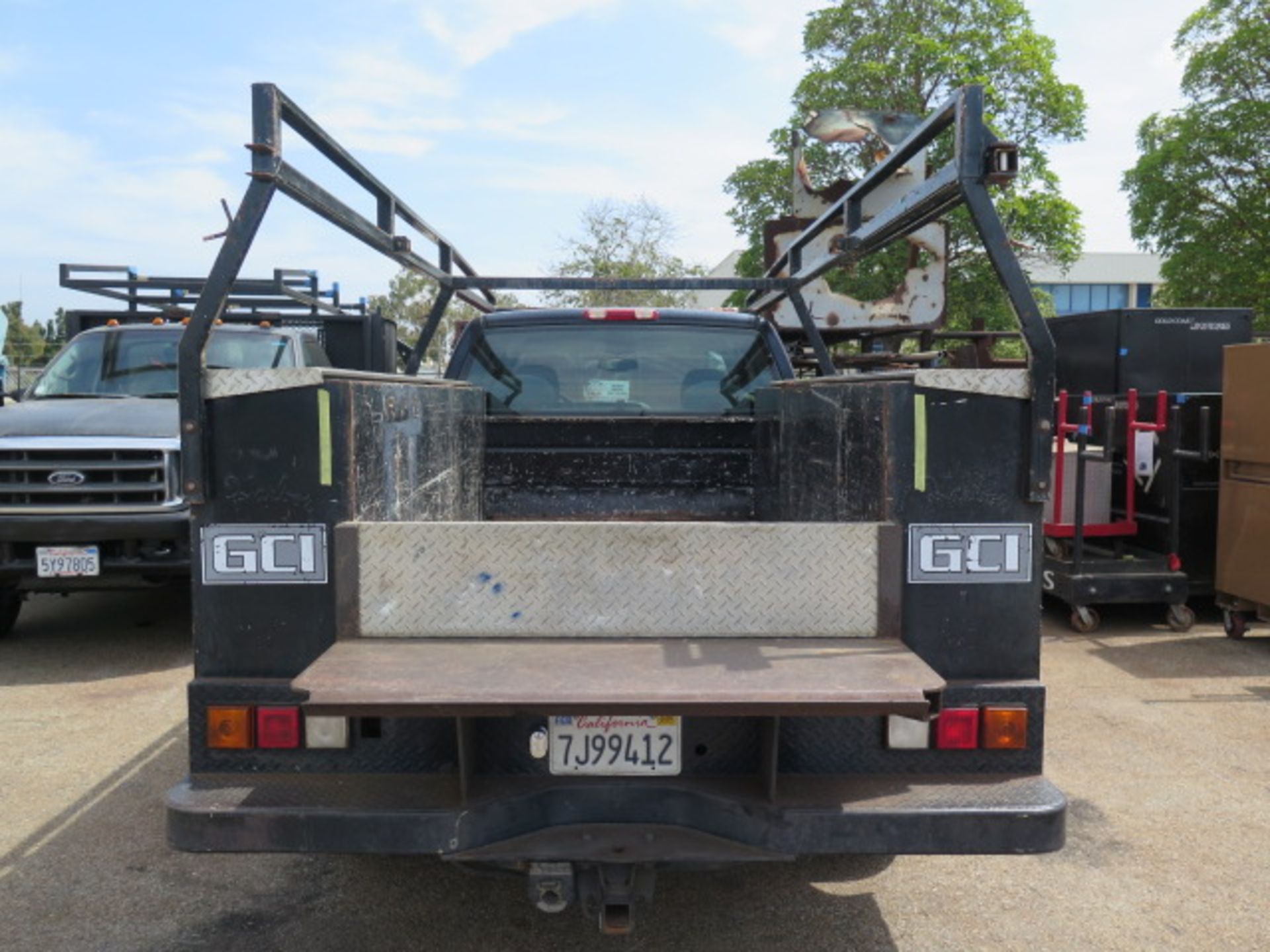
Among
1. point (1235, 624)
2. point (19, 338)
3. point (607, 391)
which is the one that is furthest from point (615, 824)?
point (19, 338)

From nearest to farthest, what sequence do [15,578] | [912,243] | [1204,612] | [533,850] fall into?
[533,850] → [15,578] → [1204,612] → [912,243]

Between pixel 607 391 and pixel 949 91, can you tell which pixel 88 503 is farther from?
pixel 949 91

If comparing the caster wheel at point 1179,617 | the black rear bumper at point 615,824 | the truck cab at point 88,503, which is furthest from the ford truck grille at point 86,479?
the caster wheel at point 1179,617

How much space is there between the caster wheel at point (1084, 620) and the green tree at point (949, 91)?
52.3 ft

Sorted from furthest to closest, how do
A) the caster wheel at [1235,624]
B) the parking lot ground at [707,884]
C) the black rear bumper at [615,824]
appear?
the caster wheel at [1235,624] < the parking lot ground at [707,884] < the black rear bumper at [615,824]

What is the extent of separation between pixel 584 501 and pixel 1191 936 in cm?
288

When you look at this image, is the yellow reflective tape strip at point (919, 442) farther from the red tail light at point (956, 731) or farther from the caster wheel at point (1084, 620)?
the caster wheel at point (1084, 620)

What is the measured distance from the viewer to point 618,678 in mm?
2311

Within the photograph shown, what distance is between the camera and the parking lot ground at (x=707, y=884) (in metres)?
3.02

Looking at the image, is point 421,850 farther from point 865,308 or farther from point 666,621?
point 865,308

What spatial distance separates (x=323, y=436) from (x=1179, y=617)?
21.2ft

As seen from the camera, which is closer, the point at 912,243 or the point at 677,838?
the point at 677,838

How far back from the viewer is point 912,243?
10586 millimetres

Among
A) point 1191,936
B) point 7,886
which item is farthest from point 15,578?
point 1191,936
